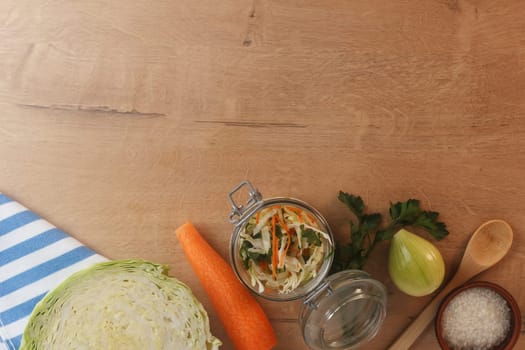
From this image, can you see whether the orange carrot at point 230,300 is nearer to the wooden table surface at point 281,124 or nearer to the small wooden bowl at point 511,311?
the wooden table surface at point 281,124

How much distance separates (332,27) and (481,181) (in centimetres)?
42

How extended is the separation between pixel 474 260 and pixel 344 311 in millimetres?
270

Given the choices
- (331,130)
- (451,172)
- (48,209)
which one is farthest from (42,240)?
(451,172)

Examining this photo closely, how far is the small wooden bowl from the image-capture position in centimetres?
100

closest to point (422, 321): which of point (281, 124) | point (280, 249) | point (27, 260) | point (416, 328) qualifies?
point (416, 328)

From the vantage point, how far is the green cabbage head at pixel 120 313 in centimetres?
91

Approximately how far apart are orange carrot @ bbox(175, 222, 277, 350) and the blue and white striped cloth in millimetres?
190

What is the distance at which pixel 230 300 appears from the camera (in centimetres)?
101

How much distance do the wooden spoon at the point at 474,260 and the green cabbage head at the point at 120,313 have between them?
1.25ft

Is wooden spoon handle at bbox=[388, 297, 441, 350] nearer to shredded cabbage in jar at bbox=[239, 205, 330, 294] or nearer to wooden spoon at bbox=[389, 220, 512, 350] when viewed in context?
wooden spoon at bbox=[389, 220, 512, 350]

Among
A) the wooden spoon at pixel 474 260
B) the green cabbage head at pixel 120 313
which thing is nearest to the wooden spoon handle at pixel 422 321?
the wooden spoon at pixel 474 260

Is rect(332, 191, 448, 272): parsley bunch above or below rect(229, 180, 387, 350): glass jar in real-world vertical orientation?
above

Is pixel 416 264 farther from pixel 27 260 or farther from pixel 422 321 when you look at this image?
pixel 27 260

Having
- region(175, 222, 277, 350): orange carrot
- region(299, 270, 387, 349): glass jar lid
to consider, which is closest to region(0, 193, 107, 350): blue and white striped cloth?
region(175, 222, 277, 350): orange carrot
